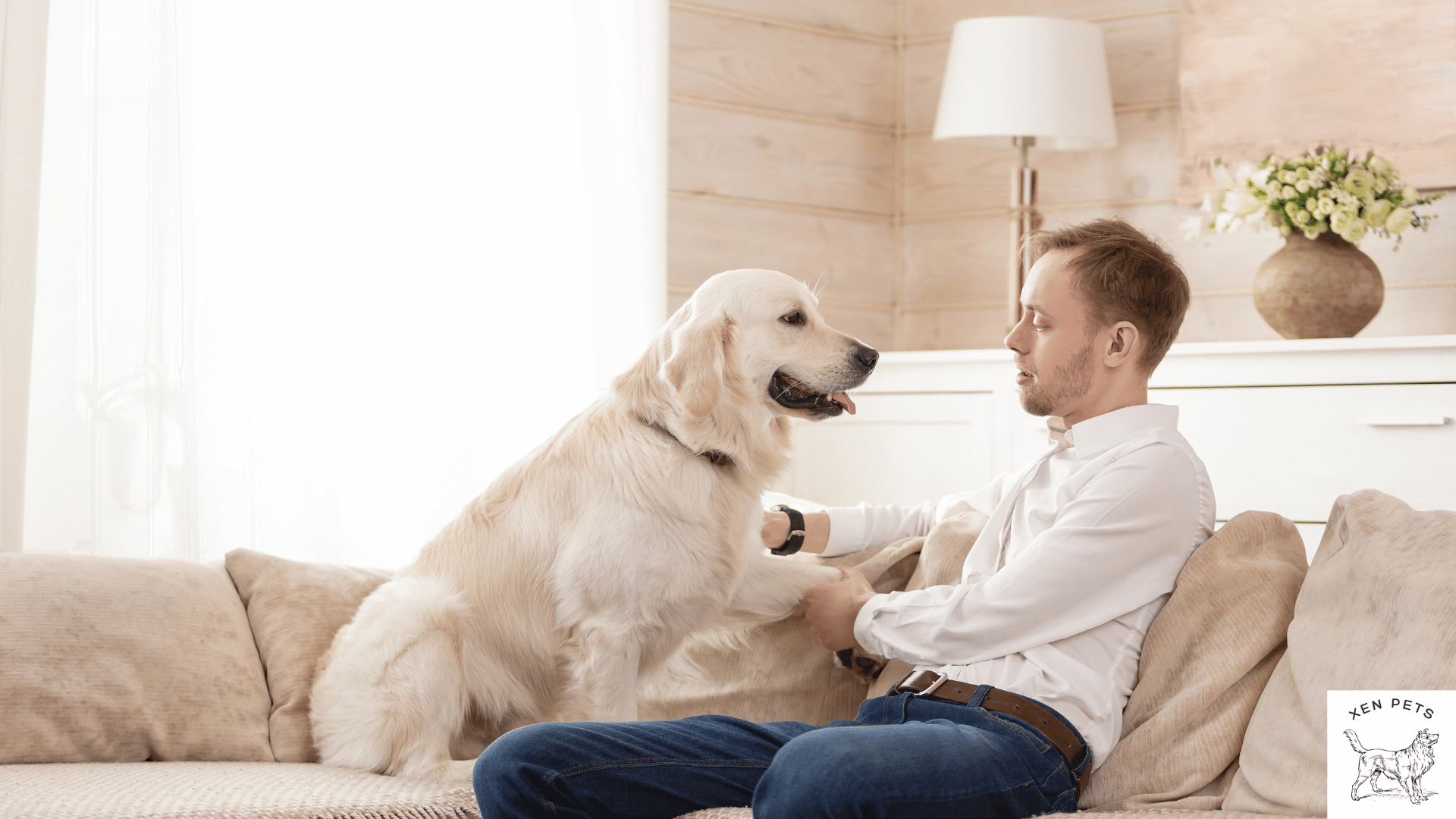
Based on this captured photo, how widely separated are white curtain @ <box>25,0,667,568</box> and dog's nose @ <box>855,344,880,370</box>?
5.24ft

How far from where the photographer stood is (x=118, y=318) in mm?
2762

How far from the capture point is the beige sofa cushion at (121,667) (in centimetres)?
184

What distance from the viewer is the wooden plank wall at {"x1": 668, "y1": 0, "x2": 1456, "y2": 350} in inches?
152

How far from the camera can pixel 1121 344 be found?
1.72 meters

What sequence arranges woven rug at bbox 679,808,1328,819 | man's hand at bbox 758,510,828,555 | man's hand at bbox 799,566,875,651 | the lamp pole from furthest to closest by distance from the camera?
the lamp pole
man's hand at bbox 758,510,828,555
man's hand at bbox 799,566,875,651
woven rug at bbox 679,808,1328,819

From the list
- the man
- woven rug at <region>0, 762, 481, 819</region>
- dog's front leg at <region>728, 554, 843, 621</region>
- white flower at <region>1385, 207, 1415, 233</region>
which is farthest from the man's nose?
white flower at <region>1385, 207, 1415, 233</region>

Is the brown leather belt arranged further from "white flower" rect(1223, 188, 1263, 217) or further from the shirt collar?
"white flower" rect(1223, 188, 1263, 217)

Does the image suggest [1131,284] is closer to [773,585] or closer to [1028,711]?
[1028,711]

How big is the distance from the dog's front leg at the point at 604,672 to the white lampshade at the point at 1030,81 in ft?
7.39

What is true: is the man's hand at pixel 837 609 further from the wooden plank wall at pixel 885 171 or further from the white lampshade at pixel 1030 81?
the wooden plank wall at pixel 885 171

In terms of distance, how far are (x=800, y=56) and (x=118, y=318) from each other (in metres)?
2.38

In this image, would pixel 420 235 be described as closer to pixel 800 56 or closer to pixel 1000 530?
pixel 800 56

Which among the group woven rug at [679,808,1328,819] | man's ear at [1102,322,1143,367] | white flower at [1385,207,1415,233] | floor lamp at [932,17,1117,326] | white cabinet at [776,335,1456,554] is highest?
floor lamp at [932,17,1117,326]

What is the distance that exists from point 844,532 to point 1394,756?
97 cm
